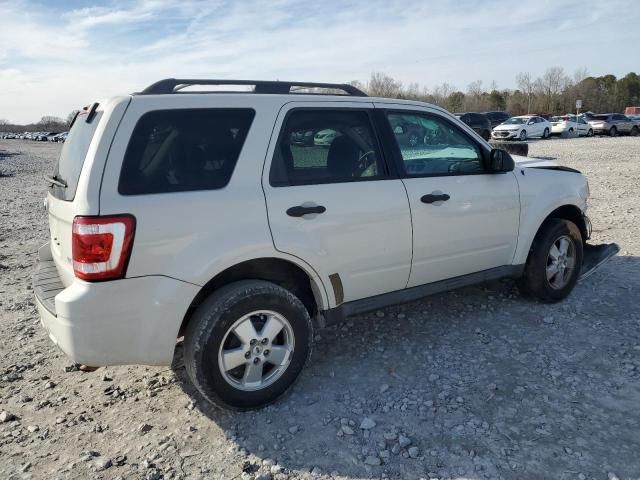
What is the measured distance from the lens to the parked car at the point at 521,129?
32.1m

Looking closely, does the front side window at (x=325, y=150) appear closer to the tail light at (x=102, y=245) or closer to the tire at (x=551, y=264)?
the tail light at (x=102, y=245)

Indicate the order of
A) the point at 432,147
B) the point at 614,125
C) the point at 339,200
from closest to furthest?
the point at 339,200 → the point at 432,147 → the point at 614,125

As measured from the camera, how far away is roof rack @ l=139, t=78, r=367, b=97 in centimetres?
325

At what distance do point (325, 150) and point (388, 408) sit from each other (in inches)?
68.7

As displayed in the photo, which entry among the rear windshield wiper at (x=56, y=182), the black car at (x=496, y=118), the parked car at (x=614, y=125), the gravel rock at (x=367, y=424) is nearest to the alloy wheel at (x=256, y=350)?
the gravel rock at (x=367, y=424)

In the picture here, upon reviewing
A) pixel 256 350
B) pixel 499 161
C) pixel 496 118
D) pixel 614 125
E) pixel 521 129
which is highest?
pixel 496 118

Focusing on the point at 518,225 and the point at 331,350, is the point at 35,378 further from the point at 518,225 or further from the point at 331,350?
the point at 518,225

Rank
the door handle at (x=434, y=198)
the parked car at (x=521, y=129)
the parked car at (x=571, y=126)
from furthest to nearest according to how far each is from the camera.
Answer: the parked car at (x=571, y=126) → the parked car at (x=521, y=129) → the door handle at (x=434, y=198)

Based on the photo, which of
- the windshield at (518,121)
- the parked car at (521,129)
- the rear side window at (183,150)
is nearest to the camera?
the rear side window at (183,150)

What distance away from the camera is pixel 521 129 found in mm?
32250

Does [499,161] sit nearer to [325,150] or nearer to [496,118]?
[325,150]

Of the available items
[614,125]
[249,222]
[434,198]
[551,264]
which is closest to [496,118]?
[614,125]

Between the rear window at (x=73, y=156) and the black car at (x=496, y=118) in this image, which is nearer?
the rear window at (x=73, y=156)

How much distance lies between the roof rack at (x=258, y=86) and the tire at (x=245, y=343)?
1.29 meters
